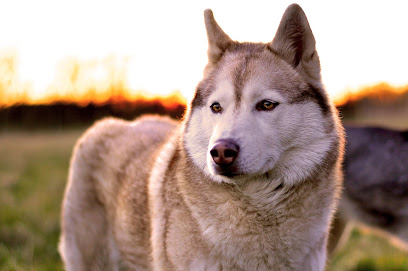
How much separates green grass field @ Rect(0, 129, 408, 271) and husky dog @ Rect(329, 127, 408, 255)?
1.78 feet

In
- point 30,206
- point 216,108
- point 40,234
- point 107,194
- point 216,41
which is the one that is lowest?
point 30,206

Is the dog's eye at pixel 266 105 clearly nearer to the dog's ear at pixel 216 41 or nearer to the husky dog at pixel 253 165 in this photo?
the husky dog at pixel 253 165

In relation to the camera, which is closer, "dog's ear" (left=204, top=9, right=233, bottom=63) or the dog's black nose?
the dog's black nose

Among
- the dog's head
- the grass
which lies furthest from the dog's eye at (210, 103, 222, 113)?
the grass

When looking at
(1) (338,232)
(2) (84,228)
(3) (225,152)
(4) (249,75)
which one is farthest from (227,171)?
(1) (338,232)

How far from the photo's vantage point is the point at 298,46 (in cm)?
343

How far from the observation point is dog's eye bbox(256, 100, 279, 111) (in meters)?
3.11

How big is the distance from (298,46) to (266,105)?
62 cm

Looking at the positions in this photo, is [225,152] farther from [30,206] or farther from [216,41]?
[30,206]

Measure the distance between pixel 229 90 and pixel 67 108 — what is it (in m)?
23.2

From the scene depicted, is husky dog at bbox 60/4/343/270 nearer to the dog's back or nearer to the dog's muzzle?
the dog's muzzle

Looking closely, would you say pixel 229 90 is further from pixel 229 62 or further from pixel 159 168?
pixel 159 168

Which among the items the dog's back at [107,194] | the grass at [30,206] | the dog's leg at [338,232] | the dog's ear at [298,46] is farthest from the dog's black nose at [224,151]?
the grass at [30,206]

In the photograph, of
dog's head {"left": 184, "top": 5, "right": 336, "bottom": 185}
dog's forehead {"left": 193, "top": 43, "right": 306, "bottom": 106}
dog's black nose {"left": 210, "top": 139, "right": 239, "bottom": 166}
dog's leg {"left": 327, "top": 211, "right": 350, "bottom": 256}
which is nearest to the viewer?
dog's black nose {"left": 210, "top": 139, "right": 239, "bottom": 166}
